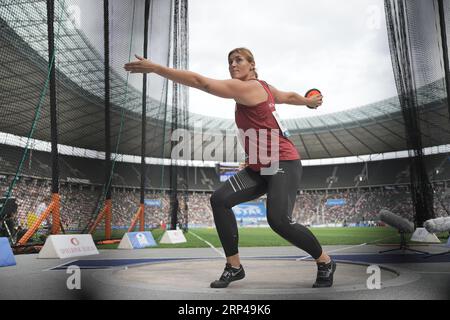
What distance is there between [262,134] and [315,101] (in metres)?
0.86

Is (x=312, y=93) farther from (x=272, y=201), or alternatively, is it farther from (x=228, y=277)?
(x=228, y=277)

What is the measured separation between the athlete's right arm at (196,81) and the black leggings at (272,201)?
0.70 m

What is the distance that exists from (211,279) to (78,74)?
12261 millimetres

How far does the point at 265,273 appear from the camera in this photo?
164 inches

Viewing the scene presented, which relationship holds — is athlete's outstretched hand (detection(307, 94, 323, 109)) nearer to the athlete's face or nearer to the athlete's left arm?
the athlete's left arm

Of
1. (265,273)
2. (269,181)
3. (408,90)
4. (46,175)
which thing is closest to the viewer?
(269,181)

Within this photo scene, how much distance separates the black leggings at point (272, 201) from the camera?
3164 millimetres

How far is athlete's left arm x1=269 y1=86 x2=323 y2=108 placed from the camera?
148 inches

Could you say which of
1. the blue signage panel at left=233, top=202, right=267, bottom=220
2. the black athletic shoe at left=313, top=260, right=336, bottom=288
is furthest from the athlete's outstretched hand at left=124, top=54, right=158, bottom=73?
the blue signage panel at left=233, top=202, right=267, bottom=220

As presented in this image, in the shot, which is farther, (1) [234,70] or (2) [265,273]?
(2) [265,273]

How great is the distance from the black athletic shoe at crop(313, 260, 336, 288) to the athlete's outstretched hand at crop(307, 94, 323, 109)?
1.52 meters

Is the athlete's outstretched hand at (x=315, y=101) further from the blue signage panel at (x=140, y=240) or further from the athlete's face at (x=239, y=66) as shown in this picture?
the blue signage panel at (x=140, y=240)
